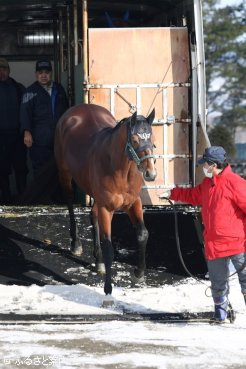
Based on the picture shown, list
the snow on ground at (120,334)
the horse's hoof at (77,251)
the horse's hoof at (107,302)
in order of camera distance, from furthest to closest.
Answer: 1. the horse's hoof at (77,251)
2. the horse's hoof at (107,302)
3. the snow on ground at (120,334)

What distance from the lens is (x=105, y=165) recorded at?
8.41m

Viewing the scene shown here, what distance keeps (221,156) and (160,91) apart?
135 inches

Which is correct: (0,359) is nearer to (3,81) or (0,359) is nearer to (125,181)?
(125,181)

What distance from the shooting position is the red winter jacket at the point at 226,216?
7172 mm

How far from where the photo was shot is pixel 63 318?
7402mm

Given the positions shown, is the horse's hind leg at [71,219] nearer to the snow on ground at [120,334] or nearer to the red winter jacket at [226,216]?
the snow on ground at [120,334]

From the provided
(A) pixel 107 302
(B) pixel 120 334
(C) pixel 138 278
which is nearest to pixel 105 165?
(C) pixel 138 278

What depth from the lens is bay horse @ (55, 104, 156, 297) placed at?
7676mm

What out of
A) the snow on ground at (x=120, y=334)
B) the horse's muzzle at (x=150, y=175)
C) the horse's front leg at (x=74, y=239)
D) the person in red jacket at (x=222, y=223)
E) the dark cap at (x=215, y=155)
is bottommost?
the snow on ground at (x=120, y=334)

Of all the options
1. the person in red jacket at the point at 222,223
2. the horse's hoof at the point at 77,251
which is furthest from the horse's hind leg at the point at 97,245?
the person in red jacket at the point at 222,223

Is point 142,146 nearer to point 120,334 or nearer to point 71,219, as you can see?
point 120,334

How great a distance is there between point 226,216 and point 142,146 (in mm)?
968

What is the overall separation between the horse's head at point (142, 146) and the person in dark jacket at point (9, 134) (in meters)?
4.47

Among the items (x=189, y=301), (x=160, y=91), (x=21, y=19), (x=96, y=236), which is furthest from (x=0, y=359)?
(x=21, y=19)
